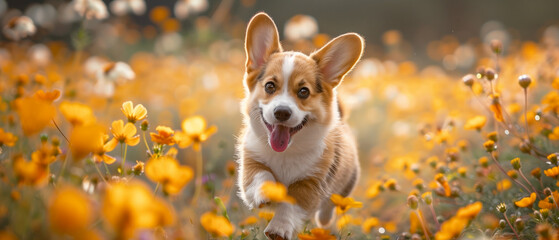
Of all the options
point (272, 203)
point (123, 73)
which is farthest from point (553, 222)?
point (123, 73)

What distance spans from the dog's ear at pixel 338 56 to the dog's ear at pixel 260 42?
0.25 metres

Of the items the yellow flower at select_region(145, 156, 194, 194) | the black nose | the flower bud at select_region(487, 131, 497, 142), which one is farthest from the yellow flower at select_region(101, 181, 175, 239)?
the flower bud at select_region(487, 131, 497, 142)

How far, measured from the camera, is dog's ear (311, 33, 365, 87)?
241 cm

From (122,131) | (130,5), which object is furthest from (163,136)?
(130,5)

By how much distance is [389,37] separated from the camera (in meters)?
5.84

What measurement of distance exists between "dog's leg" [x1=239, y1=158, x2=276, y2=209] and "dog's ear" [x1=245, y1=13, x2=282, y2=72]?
0.59m

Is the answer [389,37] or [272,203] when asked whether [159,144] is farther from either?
[389,37]

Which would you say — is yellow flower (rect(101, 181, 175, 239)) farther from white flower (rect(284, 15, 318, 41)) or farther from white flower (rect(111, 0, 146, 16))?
A: white flower (rect(284, 15, 318, 41))

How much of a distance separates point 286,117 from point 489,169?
1.36m

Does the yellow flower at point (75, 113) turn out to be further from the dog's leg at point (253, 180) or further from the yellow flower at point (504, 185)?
the yellow flower at point (504, 185)

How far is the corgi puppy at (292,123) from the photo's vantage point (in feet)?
6.82

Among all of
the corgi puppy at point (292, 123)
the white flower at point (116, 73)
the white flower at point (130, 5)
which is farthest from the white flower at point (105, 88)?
the corgi puppy at point (292, 123)

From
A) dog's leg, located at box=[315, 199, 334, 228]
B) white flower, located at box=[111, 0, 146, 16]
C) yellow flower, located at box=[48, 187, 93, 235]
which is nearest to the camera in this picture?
yellow flower, located at box=[48, 187, 93, 235]

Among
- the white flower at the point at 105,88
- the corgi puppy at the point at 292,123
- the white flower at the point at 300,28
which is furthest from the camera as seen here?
the white flower at the point at 300,28
